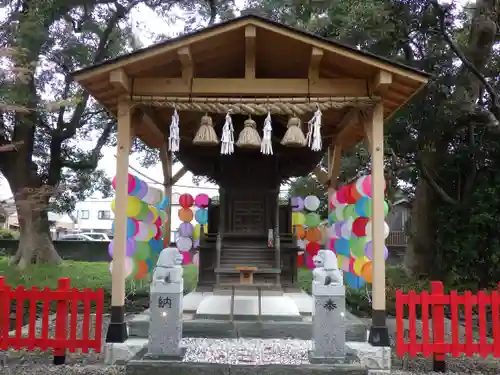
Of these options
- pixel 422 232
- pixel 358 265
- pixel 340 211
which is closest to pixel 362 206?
pixel 358 265

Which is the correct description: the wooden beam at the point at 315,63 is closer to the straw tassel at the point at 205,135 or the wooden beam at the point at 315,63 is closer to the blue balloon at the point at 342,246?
the straw tassel at the point at 205,135

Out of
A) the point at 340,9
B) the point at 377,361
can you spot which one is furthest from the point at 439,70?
the point at 377,361

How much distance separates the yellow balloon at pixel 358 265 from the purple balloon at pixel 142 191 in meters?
3.87

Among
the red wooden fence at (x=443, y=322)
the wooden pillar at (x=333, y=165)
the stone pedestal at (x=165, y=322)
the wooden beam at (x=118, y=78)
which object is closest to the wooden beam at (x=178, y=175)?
the wooden pillar at (x=333, y=165)

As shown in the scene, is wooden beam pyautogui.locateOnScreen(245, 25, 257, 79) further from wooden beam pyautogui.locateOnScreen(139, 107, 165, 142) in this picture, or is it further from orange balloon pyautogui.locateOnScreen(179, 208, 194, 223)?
orange balloon pyautogui.locateOnScreen(179, 208, 194, 223)

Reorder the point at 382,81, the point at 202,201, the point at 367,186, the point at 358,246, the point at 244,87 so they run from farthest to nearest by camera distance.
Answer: the point at 202,201 < the point at 358,246 < the point at 367,186 < the point at 244,87 < the point at 382,81

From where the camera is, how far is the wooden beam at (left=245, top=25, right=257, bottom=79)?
586 centimetres

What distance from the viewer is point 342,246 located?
8117mm

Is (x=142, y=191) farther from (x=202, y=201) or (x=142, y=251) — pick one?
(x=202, y=201)

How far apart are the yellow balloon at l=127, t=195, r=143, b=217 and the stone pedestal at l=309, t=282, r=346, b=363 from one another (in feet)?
11.9

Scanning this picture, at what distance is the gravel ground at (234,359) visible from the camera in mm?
5312

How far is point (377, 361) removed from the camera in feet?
18.5

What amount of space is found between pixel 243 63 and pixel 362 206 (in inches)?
117

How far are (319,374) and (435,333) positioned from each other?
5.82 feet
